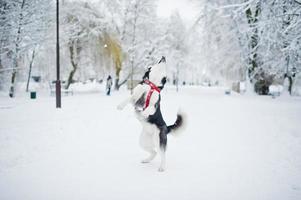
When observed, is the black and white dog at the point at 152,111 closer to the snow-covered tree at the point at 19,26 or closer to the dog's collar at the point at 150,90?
the dog's collar at the point at 150,90

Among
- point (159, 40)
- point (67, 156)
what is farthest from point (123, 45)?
point (67, 156)

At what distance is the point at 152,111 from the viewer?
4.77 meters

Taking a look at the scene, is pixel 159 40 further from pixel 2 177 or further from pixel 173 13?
pixel 2 177

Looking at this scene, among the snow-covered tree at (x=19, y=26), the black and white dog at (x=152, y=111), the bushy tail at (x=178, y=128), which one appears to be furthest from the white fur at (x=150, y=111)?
the snow-covered tree at (x=19, y=26)

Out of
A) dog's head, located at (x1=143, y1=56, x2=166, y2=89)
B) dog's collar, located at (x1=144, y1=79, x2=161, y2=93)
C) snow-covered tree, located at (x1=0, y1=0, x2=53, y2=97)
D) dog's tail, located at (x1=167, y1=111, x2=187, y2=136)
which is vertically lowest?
dog's tail, located at (x1=167, y1=111, x2=187, y2=136)

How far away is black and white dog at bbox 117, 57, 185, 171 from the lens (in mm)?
4812

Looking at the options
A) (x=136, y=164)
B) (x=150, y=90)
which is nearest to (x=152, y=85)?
(x=150, y=90)

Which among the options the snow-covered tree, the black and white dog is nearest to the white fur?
the black and white dog

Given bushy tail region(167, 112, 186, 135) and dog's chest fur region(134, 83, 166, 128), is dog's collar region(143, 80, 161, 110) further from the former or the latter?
bushy tail region(167, 112, 186, 135)

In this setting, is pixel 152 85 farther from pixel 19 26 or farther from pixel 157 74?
pixel 19 26

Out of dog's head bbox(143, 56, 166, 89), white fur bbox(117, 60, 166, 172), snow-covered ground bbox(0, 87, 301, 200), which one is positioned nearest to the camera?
snow-covered ground bbox(0, 87, 301, 200)

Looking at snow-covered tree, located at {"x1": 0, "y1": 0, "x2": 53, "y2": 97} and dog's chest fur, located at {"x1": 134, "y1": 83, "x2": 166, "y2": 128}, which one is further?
snow-covered tree, located at {"x1": 0, "y1": 0, "x2": 53, "y2": 97}

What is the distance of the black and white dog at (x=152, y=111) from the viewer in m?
4.81

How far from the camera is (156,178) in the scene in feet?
14.6
